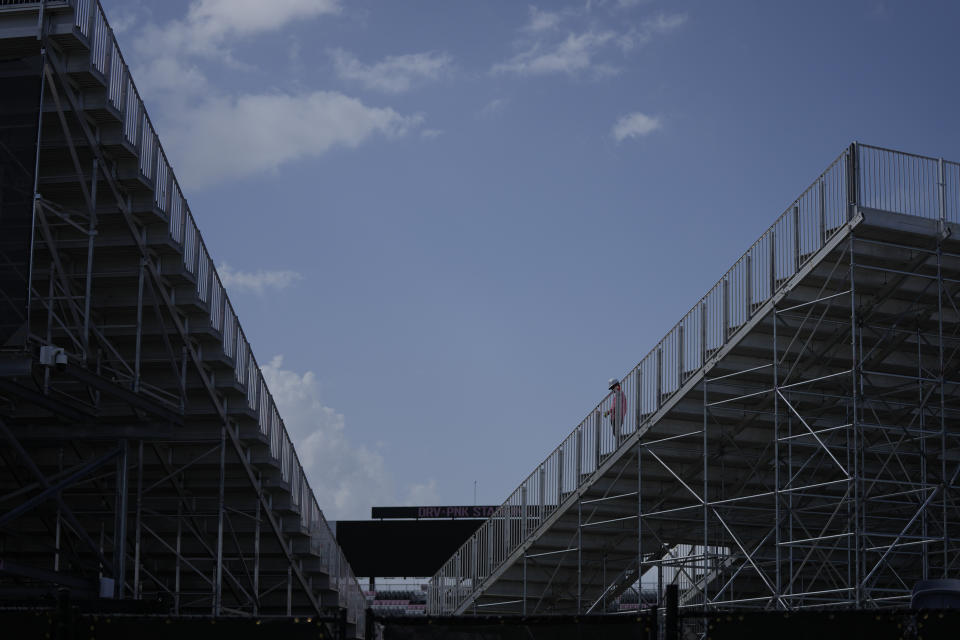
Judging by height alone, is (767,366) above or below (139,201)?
below

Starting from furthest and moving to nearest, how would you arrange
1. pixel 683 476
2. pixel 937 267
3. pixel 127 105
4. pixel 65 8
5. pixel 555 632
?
pixel 683 476
pixel 937 267
pixel 127 105
pixel 65 8
pixel 555 632

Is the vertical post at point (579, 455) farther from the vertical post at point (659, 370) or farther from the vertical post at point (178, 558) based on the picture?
the vertical post at point (178, 558)

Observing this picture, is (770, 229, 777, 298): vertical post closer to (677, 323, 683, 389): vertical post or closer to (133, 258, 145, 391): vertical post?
(677, 323, 683, 389): vertical post

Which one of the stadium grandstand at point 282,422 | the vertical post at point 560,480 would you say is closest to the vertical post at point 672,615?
the stadium grandstand at point 282,422

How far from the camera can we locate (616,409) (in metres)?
25.7

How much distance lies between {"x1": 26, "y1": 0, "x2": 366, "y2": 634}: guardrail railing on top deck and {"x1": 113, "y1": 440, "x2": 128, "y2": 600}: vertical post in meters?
2.94

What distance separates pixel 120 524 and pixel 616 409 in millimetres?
9373

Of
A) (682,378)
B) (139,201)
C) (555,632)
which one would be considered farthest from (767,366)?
(555,632)

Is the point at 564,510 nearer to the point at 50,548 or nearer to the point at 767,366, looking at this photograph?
the point at 767,366

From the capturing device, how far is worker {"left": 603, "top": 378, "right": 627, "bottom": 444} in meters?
25.5

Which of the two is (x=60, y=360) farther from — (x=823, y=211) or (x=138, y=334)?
(x=823, y=211)

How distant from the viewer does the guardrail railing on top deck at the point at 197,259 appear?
20.2 m

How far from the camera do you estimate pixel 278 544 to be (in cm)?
2780

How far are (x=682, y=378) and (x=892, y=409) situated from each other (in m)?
3.85
